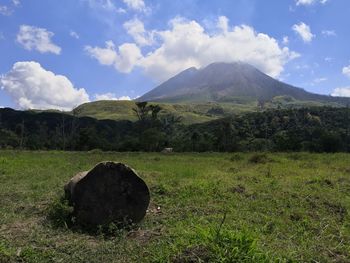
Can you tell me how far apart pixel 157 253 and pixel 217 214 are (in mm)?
3942

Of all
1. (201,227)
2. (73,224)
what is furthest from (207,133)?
(201,227)

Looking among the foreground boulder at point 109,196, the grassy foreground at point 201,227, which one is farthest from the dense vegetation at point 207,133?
the foreground boulder at point 109,196

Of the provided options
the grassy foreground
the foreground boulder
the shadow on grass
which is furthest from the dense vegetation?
the shadow on grass

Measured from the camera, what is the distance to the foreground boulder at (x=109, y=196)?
10.1 m

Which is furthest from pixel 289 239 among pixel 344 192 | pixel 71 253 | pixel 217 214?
pixel 344 192

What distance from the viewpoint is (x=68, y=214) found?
10.4 metres

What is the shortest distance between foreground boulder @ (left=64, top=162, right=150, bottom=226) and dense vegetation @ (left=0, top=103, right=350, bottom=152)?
47898 mm

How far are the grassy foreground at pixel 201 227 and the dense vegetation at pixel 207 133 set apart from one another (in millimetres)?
43445

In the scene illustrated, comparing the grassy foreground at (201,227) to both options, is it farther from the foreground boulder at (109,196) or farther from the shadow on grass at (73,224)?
the foreground boulder at (109,196)

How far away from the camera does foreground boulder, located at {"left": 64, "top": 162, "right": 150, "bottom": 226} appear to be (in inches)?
400

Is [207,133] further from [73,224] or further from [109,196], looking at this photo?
[73,224]

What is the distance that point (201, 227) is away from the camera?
28.0 feet

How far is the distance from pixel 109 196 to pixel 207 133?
313 feet

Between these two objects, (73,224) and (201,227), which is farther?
(73,224)
